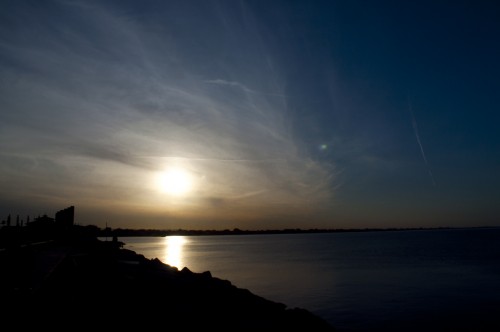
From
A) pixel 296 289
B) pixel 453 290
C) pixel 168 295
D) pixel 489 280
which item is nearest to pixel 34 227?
pixel 296 289

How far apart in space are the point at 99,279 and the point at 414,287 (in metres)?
26.9

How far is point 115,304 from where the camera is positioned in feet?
39.3

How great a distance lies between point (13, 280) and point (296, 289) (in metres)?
24.8

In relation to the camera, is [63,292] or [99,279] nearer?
[63,292]

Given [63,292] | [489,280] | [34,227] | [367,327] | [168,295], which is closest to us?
[63,292]

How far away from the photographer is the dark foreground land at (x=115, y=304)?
31.8 feet

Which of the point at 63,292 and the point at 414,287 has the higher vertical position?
the point at 63,292

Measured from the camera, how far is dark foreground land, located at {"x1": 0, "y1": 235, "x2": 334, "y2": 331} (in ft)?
31.8

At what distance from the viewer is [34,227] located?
42.8 m

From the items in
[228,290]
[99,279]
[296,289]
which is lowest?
[296,289]

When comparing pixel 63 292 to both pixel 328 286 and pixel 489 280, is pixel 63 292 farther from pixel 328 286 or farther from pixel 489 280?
pixel 489 280

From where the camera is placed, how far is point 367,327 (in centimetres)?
1956

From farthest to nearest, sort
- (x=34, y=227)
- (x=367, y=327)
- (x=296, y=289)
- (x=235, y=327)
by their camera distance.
Answer: (x=34, y=227)
(x=296, y=289)
(x=367, y=327)
(x=235, y=327)

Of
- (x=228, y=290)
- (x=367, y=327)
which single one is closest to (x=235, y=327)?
(x=228, y=290)
